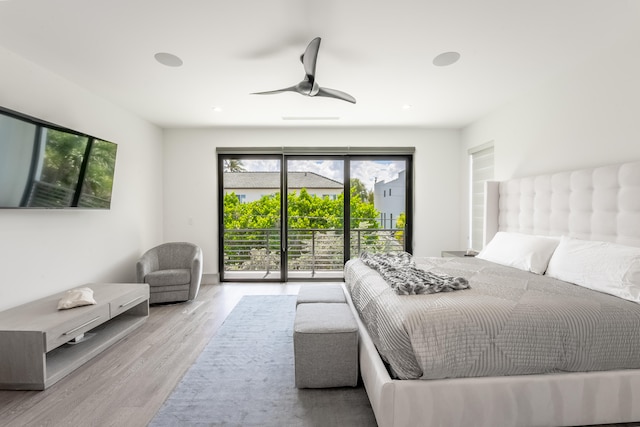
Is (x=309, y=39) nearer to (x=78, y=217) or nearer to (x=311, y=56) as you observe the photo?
(x=311, y=56)

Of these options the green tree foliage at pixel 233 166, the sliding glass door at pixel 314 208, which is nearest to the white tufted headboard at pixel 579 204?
the sliding glass door at pixel 314 208

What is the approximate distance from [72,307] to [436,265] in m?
3.10

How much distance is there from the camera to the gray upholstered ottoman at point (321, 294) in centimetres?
262

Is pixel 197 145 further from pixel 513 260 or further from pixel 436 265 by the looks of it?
pixel 513 260

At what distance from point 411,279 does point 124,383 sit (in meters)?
2.10

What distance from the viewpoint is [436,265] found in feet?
9.41

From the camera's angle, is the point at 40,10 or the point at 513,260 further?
the point at 513,260

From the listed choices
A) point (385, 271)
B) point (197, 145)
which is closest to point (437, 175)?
point (385, 271)

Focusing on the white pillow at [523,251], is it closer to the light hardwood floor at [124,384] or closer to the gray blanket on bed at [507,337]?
the gray blanket on bed at [507,337]

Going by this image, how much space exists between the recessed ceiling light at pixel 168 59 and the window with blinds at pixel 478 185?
378 centimetres

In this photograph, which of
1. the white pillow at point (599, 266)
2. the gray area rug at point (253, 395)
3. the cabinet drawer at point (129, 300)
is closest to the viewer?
the gray area rug at point (253, 395)

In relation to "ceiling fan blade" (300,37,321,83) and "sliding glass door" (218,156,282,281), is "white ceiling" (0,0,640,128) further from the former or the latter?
"sliding glass door" (218,156,282,281)

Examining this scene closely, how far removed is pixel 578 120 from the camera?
2713 mm

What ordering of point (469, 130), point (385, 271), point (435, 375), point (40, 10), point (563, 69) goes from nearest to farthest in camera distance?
point (435, 375) → point (40, 10) → point (385, 271) → point (563, 69) → point (469, 130)
